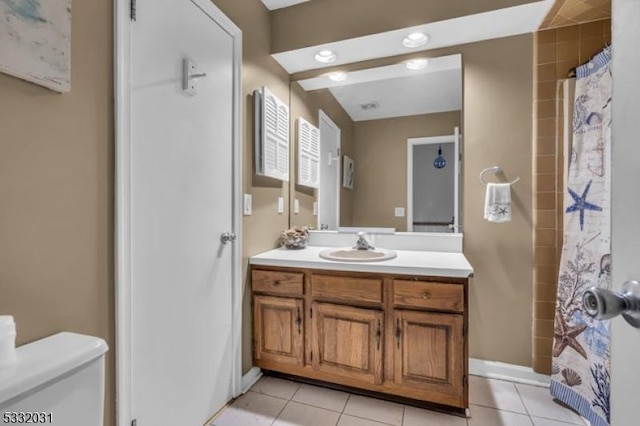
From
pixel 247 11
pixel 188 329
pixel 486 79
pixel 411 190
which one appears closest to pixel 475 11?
pixel 486 79

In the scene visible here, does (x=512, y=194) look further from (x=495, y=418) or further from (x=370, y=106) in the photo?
(x=495, y=418)

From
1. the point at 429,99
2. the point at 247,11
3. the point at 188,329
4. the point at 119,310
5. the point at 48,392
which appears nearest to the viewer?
the point at 48,392

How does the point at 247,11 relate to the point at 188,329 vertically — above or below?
above

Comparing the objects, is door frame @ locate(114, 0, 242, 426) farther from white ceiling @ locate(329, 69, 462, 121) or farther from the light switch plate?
white ceiling @ locate(329, 69, 462, 121)

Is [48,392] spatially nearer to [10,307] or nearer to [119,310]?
[10,307]

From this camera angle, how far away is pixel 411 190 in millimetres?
2244

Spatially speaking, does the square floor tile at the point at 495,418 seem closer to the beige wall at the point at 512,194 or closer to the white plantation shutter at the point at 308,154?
the beige wall at the point at 512,194

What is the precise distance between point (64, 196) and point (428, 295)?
5.08ft

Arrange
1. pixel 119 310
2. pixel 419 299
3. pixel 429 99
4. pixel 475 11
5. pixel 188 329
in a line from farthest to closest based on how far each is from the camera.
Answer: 1. pixel 429 99
2. pixel 475 11
3. pixel 419 299
4. pixel 188 329
5. pixel 119 310

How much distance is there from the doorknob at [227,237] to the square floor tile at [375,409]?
1112mm

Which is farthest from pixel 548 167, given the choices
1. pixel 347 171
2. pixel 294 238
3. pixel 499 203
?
pixel 294 238

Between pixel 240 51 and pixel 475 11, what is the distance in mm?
1385

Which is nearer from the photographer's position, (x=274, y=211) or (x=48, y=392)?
(x=48, y=392)

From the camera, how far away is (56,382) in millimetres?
726
